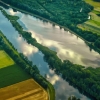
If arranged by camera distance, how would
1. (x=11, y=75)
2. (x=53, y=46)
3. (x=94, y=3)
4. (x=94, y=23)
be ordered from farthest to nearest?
(x=94, y=3), (x=94, y=23), (x=53, y=46), (x=11, y=75)

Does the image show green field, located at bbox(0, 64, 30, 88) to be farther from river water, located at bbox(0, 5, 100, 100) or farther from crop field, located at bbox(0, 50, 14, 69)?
river water, located at bbox(0, 5, 100, 100)

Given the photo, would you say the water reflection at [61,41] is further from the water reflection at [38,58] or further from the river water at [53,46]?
the water reflection at [38,58]

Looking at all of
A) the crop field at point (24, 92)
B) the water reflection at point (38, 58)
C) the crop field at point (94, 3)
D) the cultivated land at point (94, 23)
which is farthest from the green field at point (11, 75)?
the crop field at point (94, 3)

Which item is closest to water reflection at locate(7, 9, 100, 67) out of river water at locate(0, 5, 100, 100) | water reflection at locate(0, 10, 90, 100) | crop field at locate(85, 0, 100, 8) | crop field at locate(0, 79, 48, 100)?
river water at locate(0, 5, 100, 100)

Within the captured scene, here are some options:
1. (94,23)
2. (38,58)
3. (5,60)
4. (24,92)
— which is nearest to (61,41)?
(38,58)

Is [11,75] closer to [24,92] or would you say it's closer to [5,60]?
[5,60]

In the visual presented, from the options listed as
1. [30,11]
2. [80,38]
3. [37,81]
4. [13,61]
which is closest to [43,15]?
[30,11]

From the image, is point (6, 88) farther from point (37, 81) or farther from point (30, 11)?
point (30, 11)
